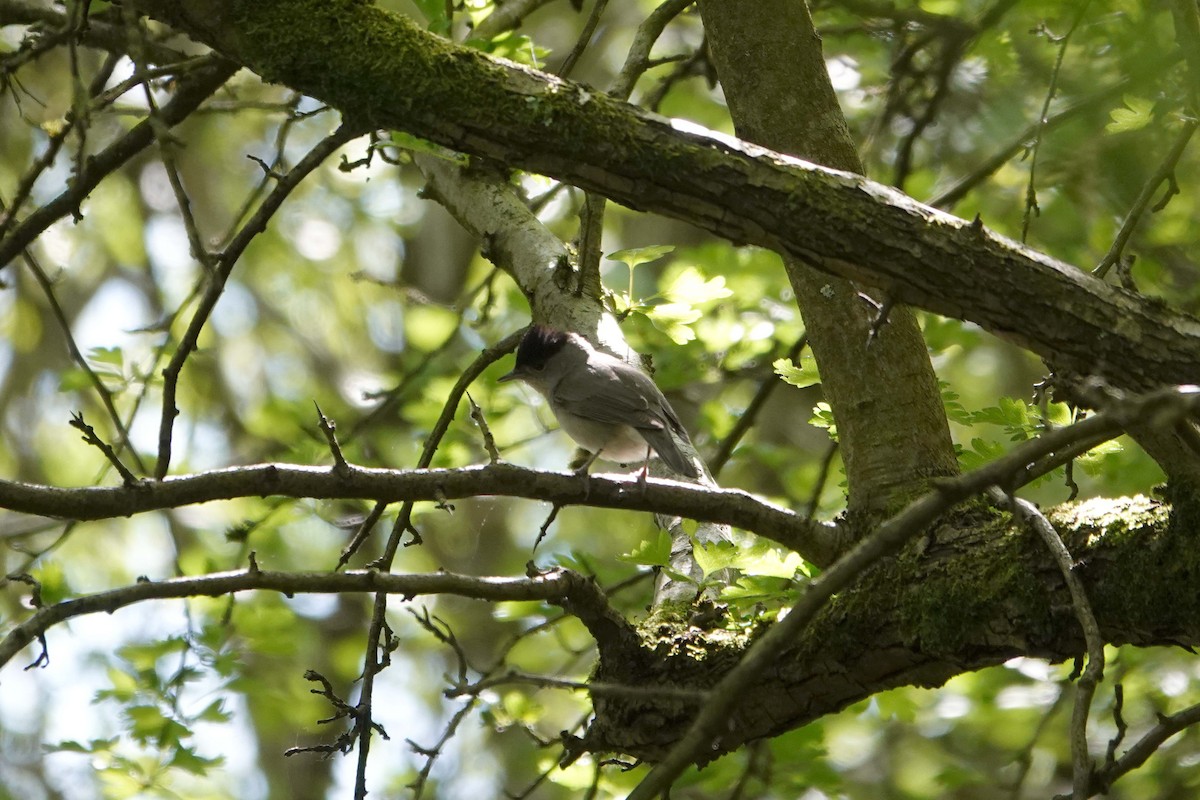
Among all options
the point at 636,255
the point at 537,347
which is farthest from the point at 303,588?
the point at 636,255

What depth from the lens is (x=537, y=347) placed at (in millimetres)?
4379

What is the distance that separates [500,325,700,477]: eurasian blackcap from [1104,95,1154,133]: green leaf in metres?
1.78

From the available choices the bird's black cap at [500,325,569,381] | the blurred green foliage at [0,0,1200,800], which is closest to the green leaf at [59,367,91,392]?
the blurred green foliage at [0,0,1200,800]

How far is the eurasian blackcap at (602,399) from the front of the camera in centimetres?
407

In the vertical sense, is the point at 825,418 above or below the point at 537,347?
below

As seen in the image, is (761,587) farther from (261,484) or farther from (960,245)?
(261,484)

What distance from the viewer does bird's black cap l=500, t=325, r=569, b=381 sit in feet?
13.5

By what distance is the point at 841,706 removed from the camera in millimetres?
2891

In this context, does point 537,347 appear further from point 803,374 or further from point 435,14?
point 435,14

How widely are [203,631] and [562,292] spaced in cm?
253

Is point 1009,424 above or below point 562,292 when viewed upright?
below

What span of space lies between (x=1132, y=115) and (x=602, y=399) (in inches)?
84.4

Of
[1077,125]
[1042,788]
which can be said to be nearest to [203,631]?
[1077,125]

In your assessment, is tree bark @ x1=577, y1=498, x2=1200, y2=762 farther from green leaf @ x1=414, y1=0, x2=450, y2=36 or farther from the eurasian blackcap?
green leaf @ x1=414, y1=0, x2=450, y2=36
